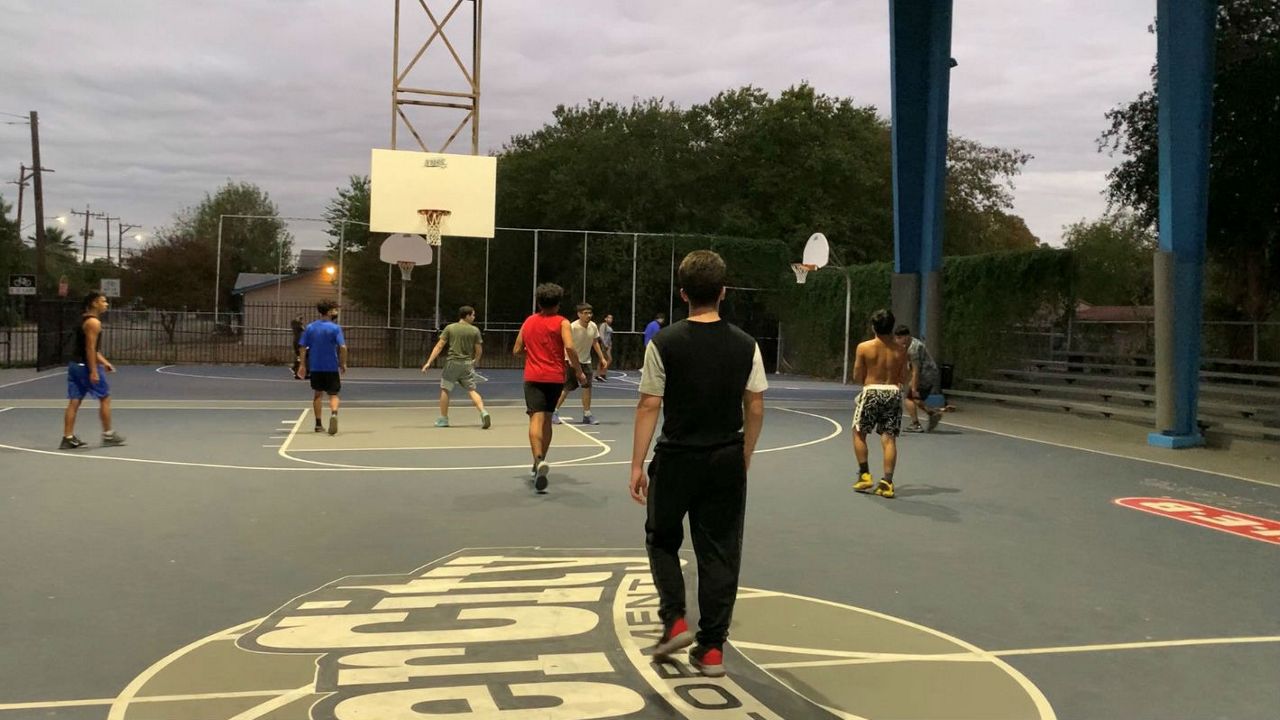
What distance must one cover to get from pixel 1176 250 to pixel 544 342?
10230 mm

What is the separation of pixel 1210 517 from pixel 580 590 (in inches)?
260

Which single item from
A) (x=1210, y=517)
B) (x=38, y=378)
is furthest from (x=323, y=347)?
(x=38, y=378)

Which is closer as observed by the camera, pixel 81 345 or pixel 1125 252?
pixel 81 345

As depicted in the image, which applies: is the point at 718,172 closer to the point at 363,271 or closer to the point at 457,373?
the point at 363,271

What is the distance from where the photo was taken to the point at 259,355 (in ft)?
109

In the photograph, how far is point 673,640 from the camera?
4.62 m

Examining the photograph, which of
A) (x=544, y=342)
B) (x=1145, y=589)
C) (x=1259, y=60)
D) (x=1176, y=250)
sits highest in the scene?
(x=1259, y=60)

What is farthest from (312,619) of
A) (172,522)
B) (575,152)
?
(575,152)

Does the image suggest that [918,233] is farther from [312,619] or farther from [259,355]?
[259,355]

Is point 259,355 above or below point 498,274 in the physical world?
below

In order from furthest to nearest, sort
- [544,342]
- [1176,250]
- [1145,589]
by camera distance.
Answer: [1176,250] < [544,342] < [1145,589]

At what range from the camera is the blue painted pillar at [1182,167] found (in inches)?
553

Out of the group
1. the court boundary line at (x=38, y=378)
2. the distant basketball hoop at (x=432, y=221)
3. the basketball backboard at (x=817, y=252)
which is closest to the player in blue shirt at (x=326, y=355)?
the distant basketball hoop at (x=432, y=221)

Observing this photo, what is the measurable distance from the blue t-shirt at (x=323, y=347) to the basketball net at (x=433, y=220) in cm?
1027
